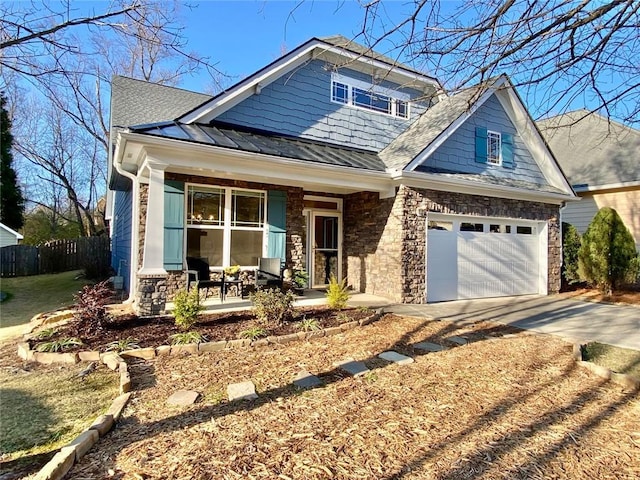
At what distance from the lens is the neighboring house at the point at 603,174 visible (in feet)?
38.3

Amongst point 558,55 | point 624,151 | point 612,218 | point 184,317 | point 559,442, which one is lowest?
point 559,442

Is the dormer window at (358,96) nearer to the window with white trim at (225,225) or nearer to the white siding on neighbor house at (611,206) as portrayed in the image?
the window with white trim at (225,225)

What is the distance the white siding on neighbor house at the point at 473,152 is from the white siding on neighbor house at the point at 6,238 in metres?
15.3

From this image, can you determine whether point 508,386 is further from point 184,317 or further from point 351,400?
point 184,317

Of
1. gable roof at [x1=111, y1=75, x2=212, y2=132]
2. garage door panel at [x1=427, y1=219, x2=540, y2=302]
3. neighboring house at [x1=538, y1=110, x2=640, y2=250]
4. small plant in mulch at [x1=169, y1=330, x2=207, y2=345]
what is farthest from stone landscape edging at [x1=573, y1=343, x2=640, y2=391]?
gable roof at [x1=111, y1=75, x2=212, y2=132]

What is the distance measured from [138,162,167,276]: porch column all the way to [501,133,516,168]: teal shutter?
898 centimetres

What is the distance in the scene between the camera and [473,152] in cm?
978

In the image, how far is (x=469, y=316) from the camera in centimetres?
710

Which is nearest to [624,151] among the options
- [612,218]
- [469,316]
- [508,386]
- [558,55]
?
[612,218]

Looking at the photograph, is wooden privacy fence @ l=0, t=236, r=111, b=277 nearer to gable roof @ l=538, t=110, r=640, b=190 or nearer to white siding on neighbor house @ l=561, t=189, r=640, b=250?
gable roof @ l=538, t=110, r=640, b=190

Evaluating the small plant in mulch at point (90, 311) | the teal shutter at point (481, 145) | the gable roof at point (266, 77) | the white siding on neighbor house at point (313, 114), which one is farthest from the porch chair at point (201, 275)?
the teal shutter at point (481, 145)

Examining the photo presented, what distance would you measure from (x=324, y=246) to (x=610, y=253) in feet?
25.3

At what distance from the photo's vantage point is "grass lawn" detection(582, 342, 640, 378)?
13.9 ft

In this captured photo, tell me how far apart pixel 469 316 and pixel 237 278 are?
16.2 feet
